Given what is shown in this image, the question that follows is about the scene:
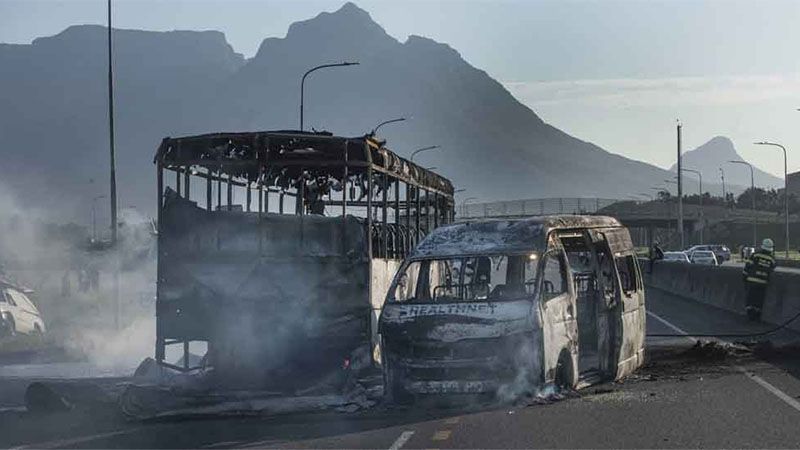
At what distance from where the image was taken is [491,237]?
13070 millimetres

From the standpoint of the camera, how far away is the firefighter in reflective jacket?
22.8 m

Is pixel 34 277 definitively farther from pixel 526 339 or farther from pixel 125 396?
pixel 526 339

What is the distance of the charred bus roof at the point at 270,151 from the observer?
14492 millimetres

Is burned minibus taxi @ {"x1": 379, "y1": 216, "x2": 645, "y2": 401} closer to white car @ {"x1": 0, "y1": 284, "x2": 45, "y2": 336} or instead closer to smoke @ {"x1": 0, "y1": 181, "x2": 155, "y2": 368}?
white car @ {"x1": 0, "y1": 284, "x2": 45, "y2": 336}

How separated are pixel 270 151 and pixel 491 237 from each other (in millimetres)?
3436

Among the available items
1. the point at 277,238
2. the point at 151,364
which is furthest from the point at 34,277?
the point at 277,238

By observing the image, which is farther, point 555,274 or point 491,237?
point 491,237

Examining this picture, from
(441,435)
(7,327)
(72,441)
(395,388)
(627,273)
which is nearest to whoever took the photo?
(441,435)

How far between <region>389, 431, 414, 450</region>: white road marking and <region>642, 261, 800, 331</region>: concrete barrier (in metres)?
12.3

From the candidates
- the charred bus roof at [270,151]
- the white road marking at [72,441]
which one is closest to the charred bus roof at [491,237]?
the charred bus roof at [270,151]

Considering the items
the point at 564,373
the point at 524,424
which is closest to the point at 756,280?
the point at 564,373

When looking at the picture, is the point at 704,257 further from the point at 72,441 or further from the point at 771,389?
the point at 72,441

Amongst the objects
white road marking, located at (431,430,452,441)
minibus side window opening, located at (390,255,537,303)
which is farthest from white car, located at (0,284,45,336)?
white road marking, located at (431,430,452,441)

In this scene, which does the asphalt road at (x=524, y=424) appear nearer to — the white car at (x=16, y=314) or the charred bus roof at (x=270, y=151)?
the charred bus roof at (x=270, y=151)
